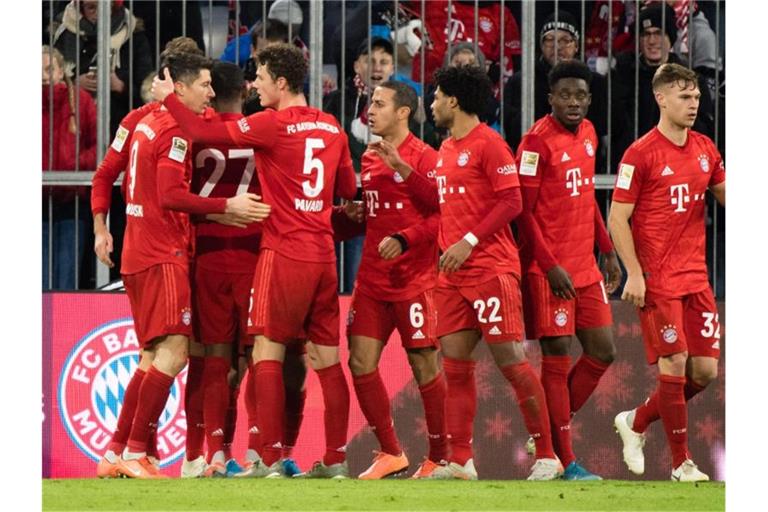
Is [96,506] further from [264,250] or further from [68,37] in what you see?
[68,37]

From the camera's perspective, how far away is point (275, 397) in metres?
8.05

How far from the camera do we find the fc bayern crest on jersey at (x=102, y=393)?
970 centimetres

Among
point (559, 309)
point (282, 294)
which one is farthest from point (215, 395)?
point (559, 309)

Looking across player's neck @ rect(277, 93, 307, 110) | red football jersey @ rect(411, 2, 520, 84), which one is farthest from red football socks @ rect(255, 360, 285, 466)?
red football jersey @ rect(411, 2, 520, 84)

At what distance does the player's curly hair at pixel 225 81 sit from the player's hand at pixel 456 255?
1317mm

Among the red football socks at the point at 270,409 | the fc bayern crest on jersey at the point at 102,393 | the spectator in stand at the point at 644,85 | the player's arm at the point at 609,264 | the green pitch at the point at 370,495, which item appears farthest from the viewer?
the spectator in stand at the point at 644,85

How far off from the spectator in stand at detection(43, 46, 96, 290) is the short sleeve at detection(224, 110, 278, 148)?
2184 mm

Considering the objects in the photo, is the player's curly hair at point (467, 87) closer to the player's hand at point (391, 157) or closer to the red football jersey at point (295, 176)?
the player's hand at point (391, 157)

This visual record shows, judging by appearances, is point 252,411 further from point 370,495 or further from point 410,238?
point 370,495

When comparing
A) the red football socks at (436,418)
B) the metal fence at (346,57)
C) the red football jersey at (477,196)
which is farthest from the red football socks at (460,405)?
the metal fence at (346,57)

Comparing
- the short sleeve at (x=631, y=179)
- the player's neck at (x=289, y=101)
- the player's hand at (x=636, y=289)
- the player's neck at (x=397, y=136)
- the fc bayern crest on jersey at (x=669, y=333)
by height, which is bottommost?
the fc bayern crest on jersey at (x=669, y=333)

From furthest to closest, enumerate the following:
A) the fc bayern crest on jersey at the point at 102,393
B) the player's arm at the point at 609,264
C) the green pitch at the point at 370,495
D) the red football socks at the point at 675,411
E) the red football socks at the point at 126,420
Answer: the fc bayern crest on jersey at the point at 102,393 < the player's arm at the point at 609,264 < the red football socks at the point at 675,411 < the red football socks at the point at 126,420 < the green pitch at the point at 370,495
